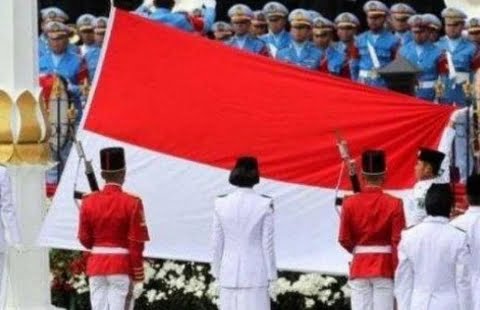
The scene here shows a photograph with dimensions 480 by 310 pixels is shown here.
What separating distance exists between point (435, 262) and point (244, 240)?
2.62 metres

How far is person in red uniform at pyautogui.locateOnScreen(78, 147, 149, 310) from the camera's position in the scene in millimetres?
20172

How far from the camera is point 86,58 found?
2789 cm

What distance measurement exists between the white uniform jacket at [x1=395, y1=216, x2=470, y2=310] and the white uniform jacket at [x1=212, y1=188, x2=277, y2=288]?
2174 mm

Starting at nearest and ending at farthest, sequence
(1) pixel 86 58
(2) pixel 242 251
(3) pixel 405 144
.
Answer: (2) pixel 242 251 → (3) pixel 405 144 → (1) pixel 86 58

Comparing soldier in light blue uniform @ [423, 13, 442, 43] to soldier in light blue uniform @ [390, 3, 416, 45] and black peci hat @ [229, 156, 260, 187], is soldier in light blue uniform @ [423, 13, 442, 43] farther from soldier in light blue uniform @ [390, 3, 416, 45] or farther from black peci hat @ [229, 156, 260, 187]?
black peci hat @ [229, 156, 260, 187]

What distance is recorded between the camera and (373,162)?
2019 centimetres

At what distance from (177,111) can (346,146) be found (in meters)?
1.59

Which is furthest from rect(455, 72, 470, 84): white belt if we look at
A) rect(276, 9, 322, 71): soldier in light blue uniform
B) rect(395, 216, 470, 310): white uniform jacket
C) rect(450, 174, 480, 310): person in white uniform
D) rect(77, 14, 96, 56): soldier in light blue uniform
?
rect(395, 216, 470, 310): white uniform jacket

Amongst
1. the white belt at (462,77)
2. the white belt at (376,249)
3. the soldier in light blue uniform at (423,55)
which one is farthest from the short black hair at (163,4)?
the white belt at (376,249)

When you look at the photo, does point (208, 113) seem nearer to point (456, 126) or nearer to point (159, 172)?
point (159, 172)

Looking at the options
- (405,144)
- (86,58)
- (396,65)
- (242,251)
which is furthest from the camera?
(86,58)

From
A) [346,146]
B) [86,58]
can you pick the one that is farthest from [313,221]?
[86,58]

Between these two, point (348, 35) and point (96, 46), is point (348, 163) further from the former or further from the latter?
point (96, 46)

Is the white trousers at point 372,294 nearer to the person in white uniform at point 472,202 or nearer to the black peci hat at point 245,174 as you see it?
the person in white uniform at point 472,202
